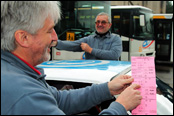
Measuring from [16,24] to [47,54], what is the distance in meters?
0.27

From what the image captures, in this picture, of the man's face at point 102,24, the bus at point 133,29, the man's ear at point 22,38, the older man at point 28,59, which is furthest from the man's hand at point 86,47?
the bus at point 133,29

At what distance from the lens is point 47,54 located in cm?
129

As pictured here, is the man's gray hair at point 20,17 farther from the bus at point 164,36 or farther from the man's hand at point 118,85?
the bus at point 164,36

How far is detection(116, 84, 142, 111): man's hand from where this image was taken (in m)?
1.19

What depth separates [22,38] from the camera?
44.6 inches

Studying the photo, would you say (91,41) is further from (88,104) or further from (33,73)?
(33,73)

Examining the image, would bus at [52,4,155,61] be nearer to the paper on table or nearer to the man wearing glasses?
the man wearing glasses

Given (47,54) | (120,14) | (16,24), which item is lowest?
(47,54)

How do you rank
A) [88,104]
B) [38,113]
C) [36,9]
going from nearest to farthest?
[38,113] < [36,9] < [88,104]

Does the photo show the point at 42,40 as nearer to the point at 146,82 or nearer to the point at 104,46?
the point at 146,82

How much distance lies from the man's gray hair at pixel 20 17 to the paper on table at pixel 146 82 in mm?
545

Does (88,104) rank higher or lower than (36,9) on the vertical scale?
lower

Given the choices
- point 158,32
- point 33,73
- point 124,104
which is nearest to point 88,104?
point 124,104

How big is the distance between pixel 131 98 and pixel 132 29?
9.03m
